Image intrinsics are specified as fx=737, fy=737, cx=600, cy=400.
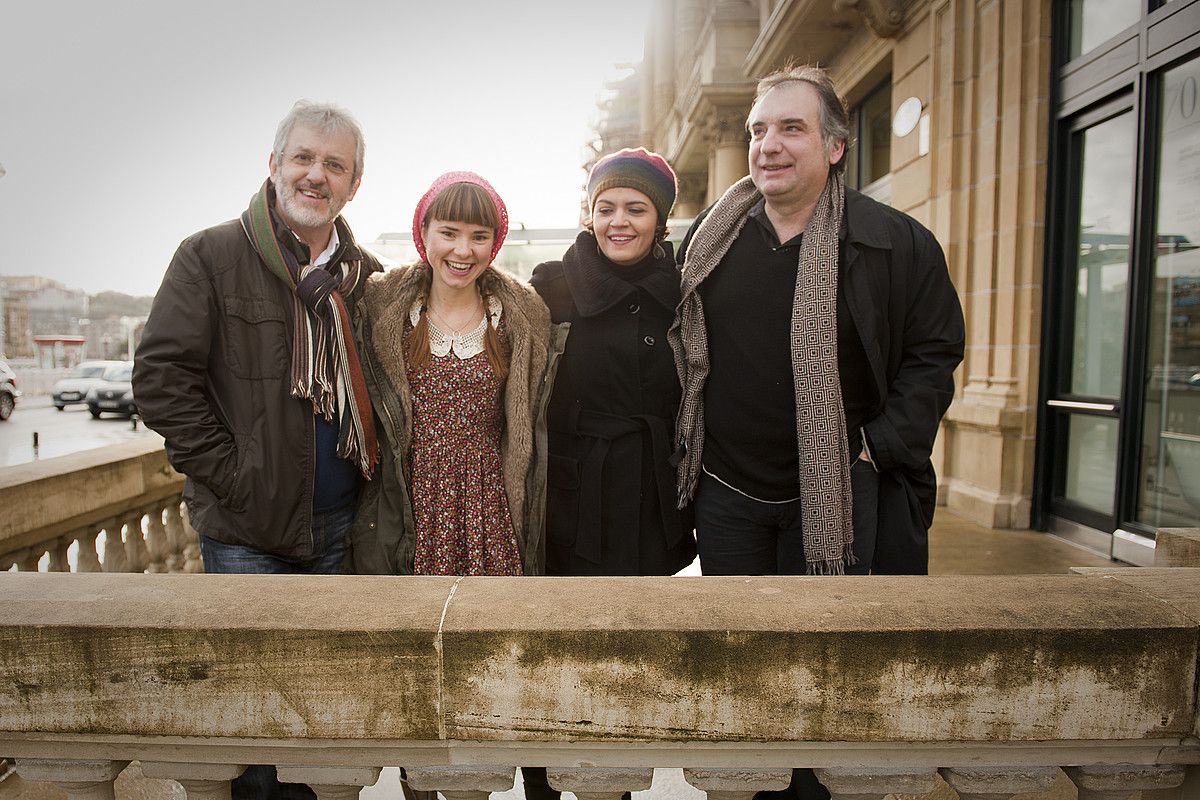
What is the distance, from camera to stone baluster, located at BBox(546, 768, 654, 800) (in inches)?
50.5

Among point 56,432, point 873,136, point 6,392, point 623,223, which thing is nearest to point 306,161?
point 623,223

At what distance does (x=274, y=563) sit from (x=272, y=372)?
0.55 m

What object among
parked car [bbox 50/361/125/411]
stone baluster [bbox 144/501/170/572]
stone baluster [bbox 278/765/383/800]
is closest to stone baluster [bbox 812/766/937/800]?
stone baluster [bbox 278/765/383/800]

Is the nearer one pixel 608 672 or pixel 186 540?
pixel 608 672

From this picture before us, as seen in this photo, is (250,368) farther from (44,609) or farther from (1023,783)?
(1023,783)

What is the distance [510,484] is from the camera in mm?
2365

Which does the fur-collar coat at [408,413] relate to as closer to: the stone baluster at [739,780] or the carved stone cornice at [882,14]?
the stone baluster at [739,780]

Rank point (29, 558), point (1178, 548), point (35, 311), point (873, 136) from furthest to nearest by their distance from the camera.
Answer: point (35, 311) → point (873, 136) → point (29, 558) → point (1178, 548)

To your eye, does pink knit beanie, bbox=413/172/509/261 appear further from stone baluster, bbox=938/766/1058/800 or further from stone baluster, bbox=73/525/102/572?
stone baluster, bbox=73/525/102/572

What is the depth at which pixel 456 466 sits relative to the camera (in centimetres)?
229

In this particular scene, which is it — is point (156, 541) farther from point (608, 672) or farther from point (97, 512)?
point (608, 672)

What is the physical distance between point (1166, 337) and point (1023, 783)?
427 centimetres

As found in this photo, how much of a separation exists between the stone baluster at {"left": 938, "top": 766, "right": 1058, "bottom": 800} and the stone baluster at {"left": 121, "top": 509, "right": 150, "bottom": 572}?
3769 mm

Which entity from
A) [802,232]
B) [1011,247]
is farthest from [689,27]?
[802,232]
